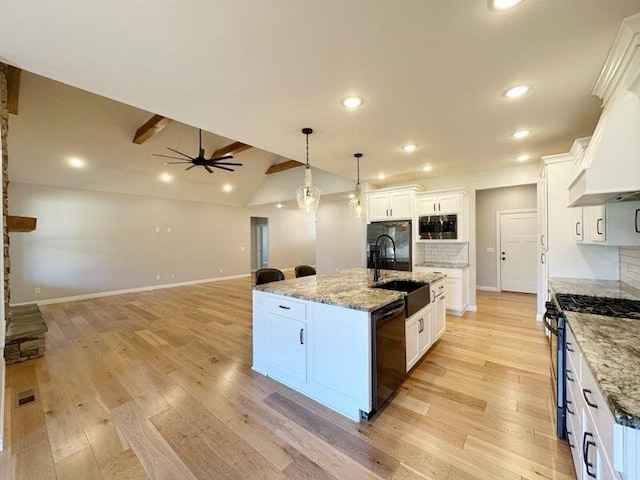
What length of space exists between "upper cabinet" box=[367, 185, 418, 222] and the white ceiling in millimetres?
2028

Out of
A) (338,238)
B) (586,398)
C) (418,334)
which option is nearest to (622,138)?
(586,398)

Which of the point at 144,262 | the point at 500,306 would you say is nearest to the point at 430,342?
the point at 500,306

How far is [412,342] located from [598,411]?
1674mm

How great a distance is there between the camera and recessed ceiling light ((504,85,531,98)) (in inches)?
89.0

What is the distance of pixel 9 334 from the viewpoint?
3076 mm

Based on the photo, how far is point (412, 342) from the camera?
2625 millimetres

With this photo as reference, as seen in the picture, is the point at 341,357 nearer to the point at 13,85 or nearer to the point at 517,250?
the point at 13,85

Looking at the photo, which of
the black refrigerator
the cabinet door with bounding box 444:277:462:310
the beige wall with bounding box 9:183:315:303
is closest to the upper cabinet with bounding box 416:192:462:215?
the black refrigerator

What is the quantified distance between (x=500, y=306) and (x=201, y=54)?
6.04 meters

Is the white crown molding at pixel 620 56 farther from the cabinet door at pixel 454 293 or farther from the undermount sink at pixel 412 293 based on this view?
the cabinet door at pixel 454 293

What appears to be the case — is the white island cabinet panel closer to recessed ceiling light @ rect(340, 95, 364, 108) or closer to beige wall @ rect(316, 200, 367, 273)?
recessed ceiling light @ rect(340, 95, 364, 108)

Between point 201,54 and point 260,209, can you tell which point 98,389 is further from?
point 260,209

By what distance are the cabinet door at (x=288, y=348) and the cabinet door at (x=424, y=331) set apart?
4.07 ft

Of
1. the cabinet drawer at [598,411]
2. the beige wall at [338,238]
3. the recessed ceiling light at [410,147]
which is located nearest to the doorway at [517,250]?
the beige wall at [338,238]
